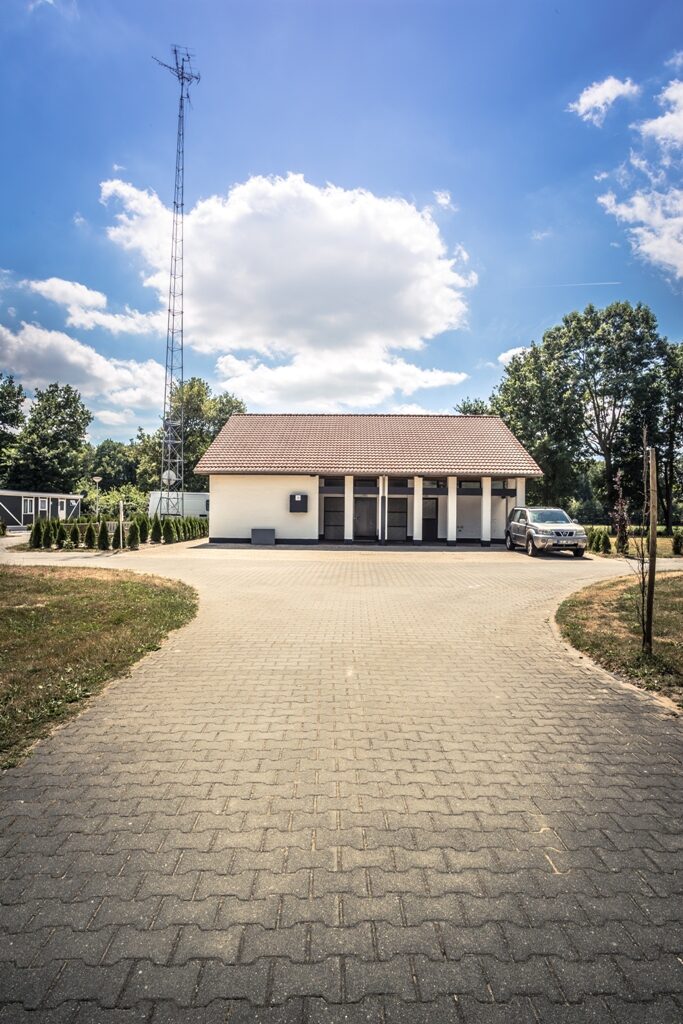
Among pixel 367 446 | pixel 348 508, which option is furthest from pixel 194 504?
pixel 348 508

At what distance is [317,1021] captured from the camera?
6.32 ft

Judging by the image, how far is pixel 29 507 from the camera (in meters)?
37.6

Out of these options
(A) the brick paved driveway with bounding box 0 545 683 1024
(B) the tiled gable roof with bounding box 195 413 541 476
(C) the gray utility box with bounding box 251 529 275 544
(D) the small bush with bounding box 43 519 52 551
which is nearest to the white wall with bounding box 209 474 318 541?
(C) the gray utility box with bounding box 251 529 275 544

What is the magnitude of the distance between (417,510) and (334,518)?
4.38m

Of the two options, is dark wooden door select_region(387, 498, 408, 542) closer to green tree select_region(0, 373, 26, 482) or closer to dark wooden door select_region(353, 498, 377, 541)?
dark wooden door select_region(353, 498, 377, 541)

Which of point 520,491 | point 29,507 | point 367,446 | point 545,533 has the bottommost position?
point 545,533

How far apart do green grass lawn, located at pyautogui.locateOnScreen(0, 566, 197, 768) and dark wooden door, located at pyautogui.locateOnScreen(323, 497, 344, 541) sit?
1400 centimetres

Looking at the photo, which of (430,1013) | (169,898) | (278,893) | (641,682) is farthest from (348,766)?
(641,682)

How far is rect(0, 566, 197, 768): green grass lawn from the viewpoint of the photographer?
15.7 feet

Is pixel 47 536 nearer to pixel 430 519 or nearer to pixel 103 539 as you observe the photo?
pixel 103 539

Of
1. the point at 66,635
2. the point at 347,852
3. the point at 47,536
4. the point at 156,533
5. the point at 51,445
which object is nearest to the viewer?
the point at 347,852

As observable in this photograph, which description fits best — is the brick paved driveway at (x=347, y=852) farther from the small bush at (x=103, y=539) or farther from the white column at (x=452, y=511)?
the white column at (x=452, y=511)

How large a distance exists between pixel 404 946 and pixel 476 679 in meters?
3.68

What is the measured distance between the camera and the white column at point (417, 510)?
2408cm
